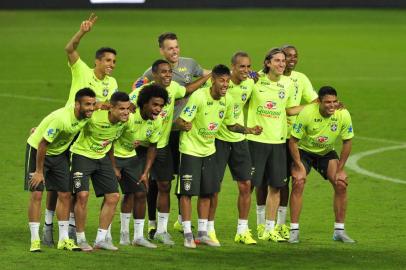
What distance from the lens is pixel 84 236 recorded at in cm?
1512

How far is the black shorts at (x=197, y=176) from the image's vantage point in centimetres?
1561

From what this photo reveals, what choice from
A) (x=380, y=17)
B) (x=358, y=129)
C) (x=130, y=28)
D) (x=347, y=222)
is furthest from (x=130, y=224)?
(x=380, y=17)

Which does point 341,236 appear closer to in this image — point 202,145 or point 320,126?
point 320,126

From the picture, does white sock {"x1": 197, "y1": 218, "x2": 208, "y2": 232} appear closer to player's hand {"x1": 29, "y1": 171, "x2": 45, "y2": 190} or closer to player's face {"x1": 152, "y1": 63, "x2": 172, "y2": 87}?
player's face {"x1": 152, "y1": 63, "x2": 172, "y2": 87}

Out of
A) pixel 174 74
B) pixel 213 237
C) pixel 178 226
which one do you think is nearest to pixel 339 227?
pixel 213 237

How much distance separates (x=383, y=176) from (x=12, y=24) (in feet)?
92.2

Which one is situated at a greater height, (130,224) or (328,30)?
(328,30)

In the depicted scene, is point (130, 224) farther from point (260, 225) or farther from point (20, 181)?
point (20, 181)

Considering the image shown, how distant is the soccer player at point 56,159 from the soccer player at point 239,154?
186 centimetres

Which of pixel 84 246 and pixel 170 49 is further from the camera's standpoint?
pixel 170 49

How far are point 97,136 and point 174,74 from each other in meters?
1.82

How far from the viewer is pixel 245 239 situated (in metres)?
15.9

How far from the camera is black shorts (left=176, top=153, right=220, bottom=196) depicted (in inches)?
615

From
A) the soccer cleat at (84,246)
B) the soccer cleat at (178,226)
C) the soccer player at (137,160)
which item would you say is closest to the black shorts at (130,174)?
the soccer player at (137,160)
